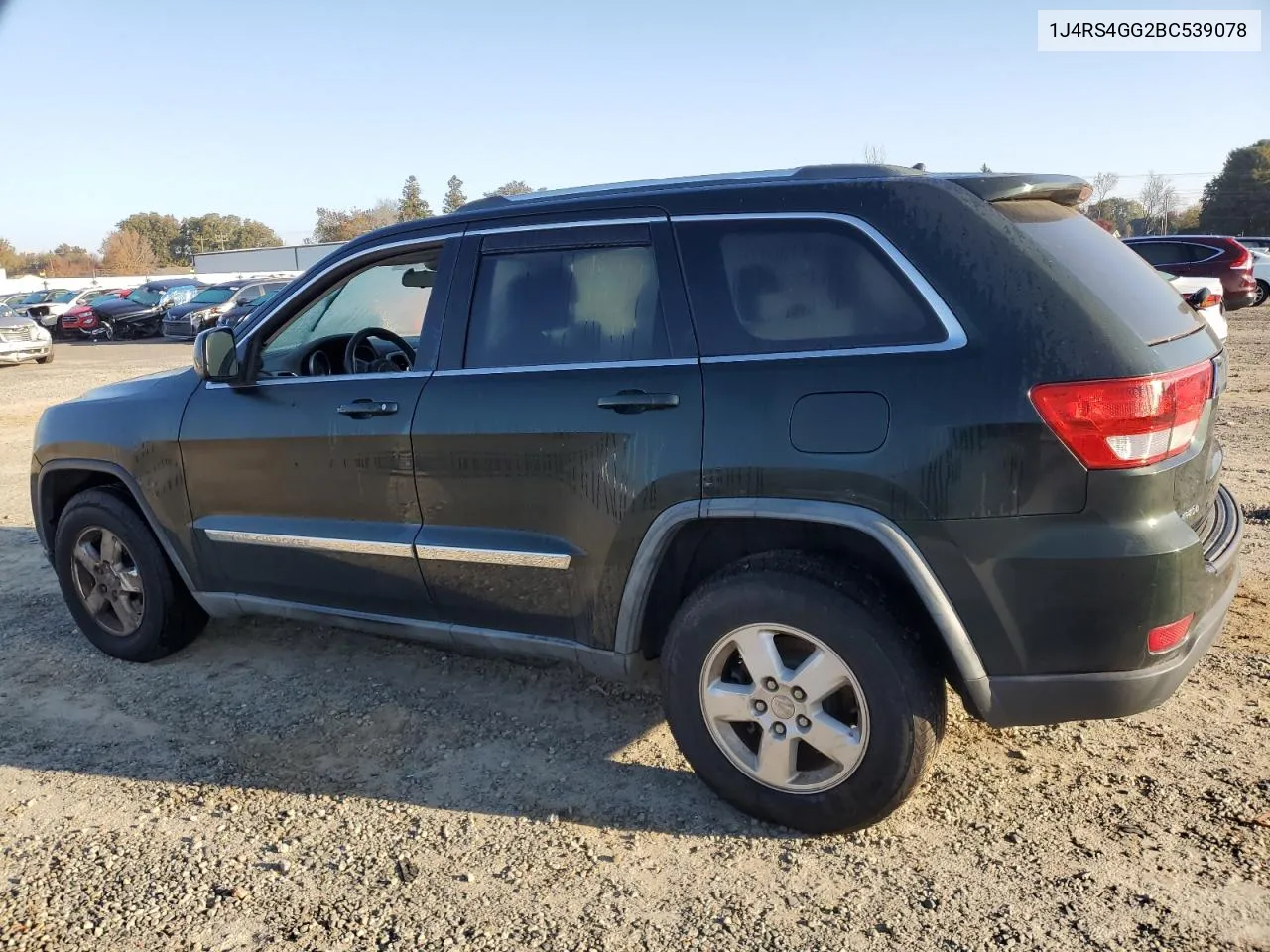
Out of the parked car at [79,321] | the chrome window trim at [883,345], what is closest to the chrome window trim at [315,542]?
the chrome window trim at [883,345]

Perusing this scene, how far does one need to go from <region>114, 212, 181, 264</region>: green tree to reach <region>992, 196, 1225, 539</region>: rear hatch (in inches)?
4669

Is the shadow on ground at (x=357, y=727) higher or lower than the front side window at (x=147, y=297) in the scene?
lower

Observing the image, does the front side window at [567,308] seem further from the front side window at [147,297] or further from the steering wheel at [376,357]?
the front side window at [147,297]

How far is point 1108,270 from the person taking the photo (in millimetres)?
2881

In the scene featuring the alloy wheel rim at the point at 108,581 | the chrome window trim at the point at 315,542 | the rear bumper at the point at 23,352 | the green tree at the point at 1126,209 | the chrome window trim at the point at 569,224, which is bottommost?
the green tree at the point at 1126,209

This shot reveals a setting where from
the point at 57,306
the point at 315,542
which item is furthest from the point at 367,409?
the point at 57,306

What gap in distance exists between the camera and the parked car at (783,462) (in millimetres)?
2582

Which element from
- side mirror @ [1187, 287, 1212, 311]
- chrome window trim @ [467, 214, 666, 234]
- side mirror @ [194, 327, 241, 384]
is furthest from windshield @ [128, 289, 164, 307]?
chrome window trim @ [467, 214, 666, 234]

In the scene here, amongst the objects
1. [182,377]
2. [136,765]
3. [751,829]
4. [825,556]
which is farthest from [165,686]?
[825,556]

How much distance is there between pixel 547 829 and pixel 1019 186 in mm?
2421

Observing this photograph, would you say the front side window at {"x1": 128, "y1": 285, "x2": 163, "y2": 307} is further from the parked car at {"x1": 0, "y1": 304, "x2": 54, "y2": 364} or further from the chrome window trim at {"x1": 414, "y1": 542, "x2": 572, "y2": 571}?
the chrome window trim at {"x1": 414, "y1": 542, "x2": 572, "y2": 571}

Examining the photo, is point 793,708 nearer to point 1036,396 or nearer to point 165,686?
point 1036,396

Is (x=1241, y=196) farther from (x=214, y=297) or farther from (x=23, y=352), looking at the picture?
(x=23, y=352)

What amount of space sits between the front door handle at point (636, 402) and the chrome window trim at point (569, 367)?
100mm
